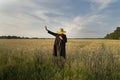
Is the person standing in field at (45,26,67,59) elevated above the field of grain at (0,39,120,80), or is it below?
above

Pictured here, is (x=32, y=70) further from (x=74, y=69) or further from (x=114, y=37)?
(x=114, y=37)

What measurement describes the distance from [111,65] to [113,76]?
97 cm

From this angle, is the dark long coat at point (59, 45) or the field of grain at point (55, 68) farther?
the dark long coat at point (59, 45)

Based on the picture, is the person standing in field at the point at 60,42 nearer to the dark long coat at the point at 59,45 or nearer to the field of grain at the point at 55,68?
the dark long coat at the point at 59,45

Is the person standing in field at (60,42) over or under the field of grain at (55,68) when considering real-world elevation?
over

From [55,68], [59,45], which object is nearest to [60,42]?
[59,45]

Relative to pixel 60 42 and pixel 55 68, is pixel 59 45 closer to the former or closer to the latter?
pixel 60 42

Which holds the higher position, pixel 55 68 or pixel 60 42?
pixel 60 42

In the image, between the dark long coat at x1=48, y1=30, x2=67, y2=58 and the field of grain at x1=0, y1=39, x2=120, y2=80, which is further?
the dark long coat at x1=48, y1=30, x2=67, y2=58

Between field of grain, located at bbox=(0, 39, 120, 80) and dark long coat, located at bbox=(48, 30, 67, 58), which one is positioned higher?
dark long coat, located at bbox=(48, 30, 67, 58)

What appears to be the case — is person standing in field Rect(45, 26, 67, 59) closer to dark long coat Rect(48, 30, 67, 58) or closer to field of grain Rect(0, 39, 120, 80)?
dark long coat Rect(48, 30, 67, 58)

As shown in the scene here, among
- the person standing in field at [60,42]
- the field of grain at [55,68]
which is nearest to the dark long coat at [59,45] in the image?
the person standing in field at [60,42]

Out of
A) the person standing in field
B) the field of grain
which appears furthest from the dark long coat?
the field of grain

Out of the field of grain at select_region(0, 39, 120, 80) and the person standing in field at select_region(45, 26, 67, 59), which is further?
the person standing in field at select_region(45, 26, 67, 59)
